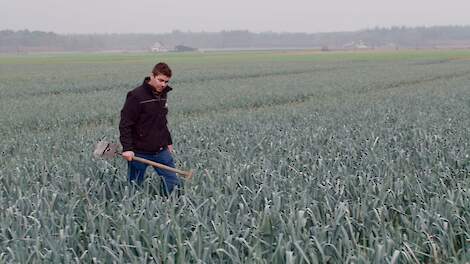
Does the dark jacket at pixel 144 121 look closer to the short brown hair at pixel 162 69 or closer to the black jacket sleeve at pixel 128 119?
the black jacket sleeve at pixel 128 119

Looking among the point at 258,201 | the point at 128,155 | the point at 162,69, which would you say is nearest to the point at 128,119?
the point at 128,155

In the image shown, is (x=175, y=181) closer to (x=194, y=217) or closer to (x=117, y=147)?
(x=117, y=147)

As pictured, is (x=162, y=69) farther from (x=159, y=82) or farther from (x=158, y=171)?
(x=158, y=171)

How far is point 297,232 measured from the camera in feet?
13.4

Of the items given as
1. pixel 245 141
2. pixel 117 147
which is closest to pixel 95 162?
pixel 117 147

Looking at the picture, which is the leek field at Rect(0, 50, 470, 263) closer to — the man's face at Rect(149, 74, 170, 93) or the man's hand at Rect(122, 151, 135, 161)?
the man's hand at Rect(122, 151, 135, 161)

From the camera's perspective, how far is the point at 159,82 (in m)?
5.79

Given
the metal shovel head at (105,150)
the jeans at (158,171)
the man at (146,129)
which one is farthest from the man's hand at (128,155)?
the jeans at (158,171)

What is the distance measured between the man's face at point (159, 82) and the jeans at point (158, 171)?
729mm

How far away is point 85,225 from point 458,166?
4034 mm

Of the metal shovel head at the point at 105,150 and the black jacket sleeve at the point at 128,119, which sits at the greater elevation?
the black jacket sleeve at the point at 128,119

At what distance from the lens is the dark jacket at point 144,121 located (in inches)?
237

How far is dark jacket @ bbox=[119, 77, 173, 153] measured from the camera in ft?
19.7

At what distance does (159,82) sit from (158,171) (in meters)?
1.01
